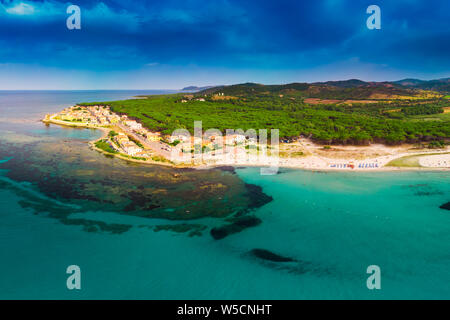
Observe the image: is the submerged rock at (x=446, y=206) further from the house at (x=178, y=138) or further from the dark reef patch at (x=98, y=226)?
the house at (x=178, y=138)

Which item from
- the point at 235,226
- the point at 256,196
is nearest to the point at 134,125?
the point at 256,196

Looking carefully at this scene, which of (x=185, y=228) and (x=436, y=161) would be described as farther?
(x=436, y=161)

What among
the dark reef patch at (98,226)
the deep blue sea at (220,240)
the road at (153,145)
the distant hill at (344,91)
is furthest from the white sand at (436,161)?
the distant hill at (344,91)

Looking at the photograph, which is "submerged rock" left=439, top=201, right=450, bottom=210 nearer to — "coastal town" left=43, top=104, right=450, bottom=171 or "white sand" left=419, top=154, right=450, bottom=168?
"coastal town" left=43, top=104, right=450, bottom=171

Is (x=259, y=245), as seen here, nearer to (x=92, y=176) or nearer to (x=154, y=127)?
(x=92, y=176)

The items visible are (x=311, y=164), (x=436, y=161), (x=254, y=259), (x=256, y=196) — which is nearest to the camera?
(x=254, y=259)

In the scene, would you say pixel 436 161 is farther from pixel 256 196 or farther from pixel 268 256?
pixel 268 256
